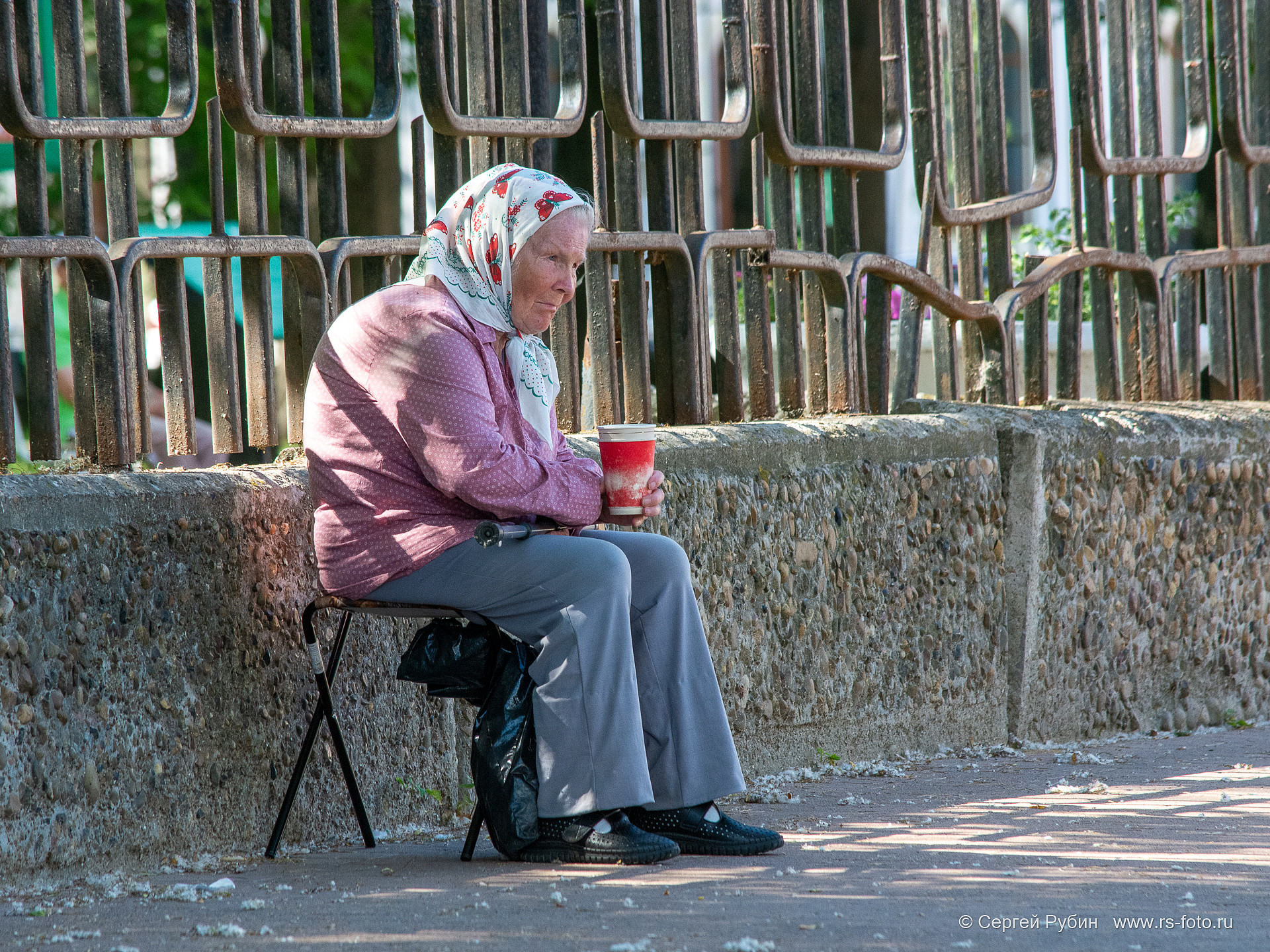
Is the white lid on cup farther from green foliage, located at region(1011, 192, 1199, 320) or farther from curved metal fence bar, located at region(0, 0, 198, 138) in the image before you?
green foliage, located at region(1011, 192, 1199, 320)

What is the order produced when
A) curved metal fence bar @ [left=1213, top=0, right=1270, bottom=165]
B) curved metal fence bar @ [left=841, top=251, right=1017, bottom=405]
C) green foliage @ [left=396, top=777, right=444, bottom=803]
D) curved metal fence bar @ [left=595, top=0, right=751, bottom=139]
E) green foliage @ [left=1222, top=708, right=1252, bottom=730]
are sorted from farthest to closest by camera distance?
curved metal fence bar @ [left=1213, top=0, right=1270, bottom=165], green foliage @ [left=1222, top=708, right=1252, bottom=730], curved metal fence bar @ [left=841, top=251, right=1017, bottom=405], curved metal fence bar @ [left=595, top=0, right=751, bottom=139], green foliage @ [left=396, top=777, right=444, bottom=803]

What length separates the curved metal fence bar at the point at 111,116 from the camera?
3057 millimetres

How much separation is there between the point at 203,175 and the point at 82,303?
15.9 feet

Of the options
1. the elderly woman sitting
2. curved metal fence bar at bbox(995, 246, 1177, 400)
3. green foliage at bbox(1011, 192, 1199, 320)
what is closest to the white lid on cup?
the elderly woman sitting

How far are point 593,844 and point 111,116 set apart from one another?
187 centimetres

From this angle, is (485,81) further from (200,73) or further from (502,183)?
(200,73)

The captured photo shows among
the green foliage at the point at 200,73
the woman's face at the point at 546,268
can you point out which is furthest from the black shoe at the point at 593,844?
the green foliage at the point at 200,73

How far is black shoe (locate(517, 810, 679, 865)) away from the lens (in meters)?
2.85

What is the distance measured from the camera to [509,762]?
113 inches

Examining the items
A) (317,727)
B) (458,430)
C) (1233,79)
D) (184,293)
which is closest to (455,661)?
(317,727)

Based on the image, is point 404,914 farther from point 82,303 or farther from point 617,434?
point 82,303

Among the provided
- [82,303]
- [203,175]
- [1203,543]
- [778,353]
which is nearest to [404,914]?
[82,303]

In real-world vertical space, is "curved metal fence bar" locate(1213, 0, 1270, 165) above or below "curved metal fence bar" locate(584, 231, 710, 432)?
above

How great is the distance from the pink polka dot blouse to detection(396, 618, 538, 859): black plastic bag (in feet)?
0.57
